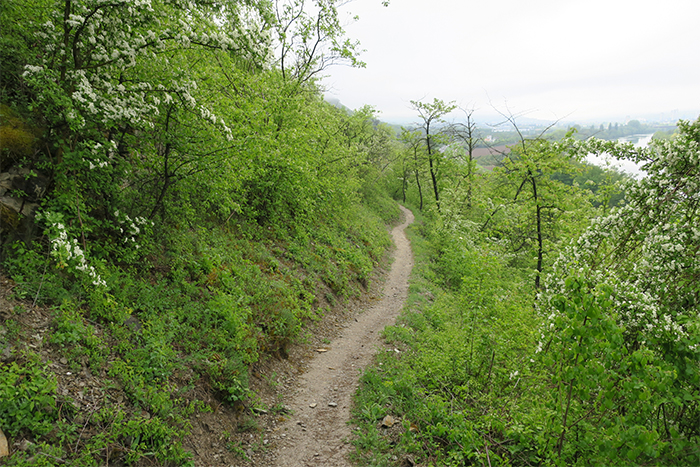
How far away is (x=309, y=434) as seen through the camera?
6.93m

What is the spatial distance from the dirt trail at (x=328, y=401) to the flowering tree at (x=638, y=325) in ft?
13.4

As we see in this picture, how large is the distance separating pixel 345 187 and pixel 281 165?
7.94 m

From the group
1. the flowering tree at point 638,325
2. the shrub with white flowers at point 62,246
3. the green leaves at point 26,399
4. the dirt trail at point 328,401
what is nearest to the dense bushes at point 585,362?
the flowering tree at point 638,325

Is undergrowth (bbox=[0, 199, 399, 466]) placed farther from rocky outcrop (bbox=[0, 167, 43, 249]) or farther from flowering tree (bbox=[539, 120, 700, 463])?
flowering tree (bbox=[539, 120, 700, 463])

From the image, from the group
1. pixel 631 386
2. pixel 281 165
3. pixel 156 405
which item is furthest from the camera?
pixel 281 165

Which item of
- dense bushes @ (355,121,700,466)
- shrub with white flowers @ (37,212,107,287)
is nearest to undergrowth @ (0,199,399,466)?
shrub with white flowers @ (37,212,107,287)

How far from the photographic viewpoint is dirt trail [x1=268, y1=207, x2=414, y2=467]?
6359mm

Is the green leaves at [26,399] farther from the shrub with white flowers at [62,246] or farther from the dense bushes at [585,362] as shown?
the dense bushes at [585,362]

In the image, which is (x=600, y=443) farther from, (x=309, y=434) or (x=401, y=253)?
(x=401, y=253)

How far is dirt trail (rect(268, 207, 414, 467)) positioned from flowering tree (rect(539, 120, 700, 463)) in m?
4.09

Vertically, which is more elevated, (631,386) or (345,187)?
(345,187)

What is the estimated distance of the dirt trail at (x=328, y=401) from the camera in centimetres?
636

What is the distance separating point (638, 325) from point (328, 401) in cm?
648

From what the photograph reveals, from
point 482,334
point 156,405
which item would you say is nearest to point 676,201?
point 482,334
